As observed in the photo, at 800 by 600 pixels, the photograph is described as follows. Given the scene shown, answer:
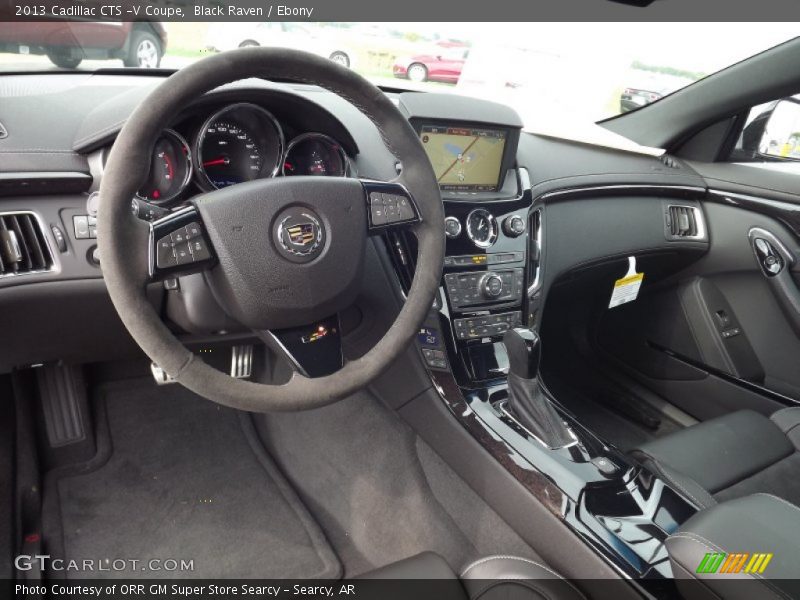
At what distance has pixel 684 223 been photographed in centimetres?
238

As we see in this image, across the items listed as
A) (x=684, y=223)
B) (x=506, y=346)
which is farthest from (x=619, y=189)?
(x=506, y=346)

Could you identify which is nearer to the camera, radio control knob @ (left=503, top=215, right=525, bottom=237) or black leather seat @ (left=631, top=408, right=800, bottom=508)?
black leather seat @ (left=631, top=408, right=800, bottom=508)

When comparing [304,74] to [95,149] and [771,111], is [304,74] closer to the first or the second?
[95,149]

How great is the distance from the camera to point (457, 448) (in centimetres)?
162

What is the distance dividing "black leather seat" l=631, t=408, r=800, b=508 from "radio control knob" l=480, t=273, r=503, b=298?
551 millimetres

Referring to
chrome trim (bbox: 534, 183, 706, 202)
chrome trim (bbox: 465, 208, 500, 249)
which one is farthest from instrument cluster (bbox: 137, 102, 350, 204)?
chrome trim (bbox: 534, 183, 706, 202)

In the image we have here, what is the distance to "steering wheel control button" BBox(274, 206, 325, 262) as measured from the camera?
106cm

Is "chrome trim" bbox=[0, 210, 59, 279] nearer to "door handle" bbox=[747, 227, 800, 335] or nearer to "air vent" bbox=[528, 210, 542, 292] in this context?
"air vent" bbox=[528, 210, 542, 292]

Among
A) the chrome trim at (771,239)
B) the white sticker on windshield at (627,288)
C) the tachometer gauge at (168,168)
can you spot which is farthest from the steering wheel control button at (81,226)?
the chrome trim at (771,239)

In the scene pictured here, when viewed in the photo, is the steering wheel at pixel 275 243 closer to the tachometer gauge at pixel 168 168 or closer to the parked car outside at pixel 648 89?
the tachometer gauge at pixel 168 168

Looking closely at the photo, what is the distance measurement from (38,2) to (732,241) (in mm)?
2283

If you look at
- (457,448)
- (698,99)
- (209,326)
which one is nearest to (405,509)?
(457,448)

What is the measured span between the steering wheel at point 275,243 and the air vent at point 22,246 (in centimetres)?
44

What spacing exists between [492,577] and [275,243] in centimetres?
72
